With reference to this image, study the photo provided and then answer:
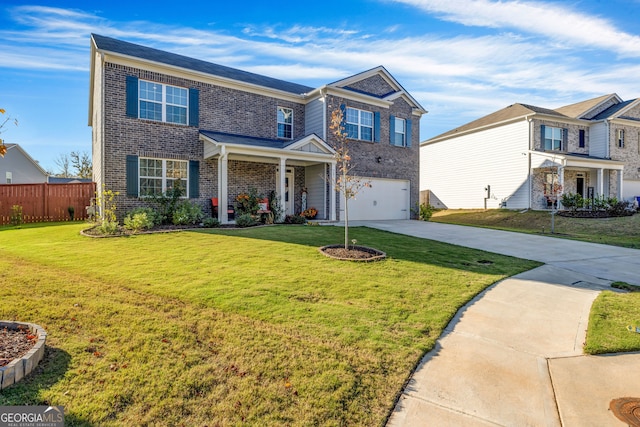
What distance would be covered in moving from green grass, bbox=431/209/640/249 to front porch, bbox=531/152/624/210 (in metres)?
1.41

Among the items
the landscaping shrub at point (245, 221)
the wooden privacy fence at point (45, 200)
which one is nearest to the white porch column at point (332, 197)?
the landscaping shrub at point (245, 221)

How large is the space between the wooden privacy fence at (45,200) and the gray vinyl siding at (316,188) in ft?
31.7

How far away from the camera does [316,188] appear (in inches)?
647

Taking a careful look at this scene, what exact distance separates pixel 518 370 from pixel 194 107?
536 inches

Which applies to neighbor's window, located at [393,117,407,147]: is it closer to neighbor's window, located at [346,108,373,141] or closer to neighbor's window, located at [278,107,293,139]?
neighbor's window, located at [346,108,373,141]

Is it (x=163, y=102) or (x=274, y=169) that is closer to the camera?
(x=163, y=102)

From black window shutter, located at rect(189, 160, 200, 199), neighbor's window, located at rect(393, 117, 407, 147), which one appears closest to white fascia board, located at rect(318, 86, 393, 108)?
neighbor's window, located at rect(393, 117, 407, 147)

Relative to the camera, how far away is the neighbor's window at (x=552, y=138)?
23.1 m

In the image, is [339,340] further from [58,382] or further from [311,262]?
[311,262]

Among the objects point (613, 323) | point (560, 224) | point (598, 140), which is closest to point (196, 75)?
point (613, 323)

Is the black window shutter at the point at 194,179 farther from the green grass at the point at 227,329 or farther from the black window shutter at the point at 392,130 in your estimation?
the black window shutter at the point at 392,130

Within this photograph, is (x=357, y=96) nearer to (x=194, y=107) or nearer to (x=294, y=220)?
(x=294, y=220)

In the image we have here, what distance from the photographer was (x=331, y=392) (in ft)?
9.50

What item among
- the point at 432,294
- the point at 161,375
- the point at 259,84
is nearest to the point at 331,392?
the point at 161,375
